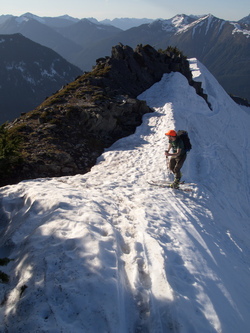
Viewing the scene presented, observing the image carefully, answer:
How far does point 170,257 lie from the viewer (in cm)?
680

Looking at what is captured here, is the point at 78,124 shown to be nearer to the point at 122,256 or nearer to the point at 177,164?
the point at 177,164

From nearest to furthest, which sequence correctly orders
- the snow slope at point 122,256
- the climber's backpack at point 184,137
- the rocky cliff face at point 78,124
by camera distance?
the snow slope at point 122,256, the climber's backpack at point 184,137, the rocky cliff face at point 78,124

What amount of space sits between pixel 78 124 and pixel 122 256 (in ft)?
45.5

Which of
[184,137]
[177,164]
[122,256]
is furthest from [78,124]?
[122,256]

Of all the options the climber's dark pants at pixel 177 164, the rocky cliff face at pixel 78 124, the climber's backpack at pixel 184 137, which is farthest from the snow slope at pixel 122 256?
the climber's backpack at pixel 184 137

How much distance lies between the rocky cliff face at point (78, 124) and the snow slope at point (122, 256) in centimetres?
209

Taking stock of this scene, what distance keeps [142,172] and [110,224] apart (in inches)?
240

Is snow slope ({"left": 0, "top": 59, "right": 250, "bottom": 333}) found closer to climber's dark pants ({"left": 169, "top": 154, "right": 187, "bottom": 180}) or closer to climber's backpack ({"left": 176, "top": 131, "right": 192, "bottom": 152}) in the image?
climber's dark pants ({"left": 169, "top": 154, "right": 187, "bottom": 180})

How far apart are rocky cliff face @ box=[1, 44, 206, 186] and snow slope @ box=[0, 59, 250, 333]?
2.09m

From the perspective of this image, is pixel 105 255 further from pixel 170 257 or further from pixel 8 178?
pixel 8 178

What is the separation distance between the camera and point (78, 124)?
18344mm

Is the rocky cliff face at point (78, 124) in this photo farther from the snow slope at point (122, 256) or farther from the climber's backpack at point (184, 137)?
the climber's backpack at point (184, 137)

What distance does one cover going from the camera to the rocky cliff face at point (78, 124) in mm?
13625

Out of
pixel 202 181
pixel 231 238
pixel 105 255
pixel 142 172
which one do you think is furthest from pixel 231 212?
pixel 105 255
